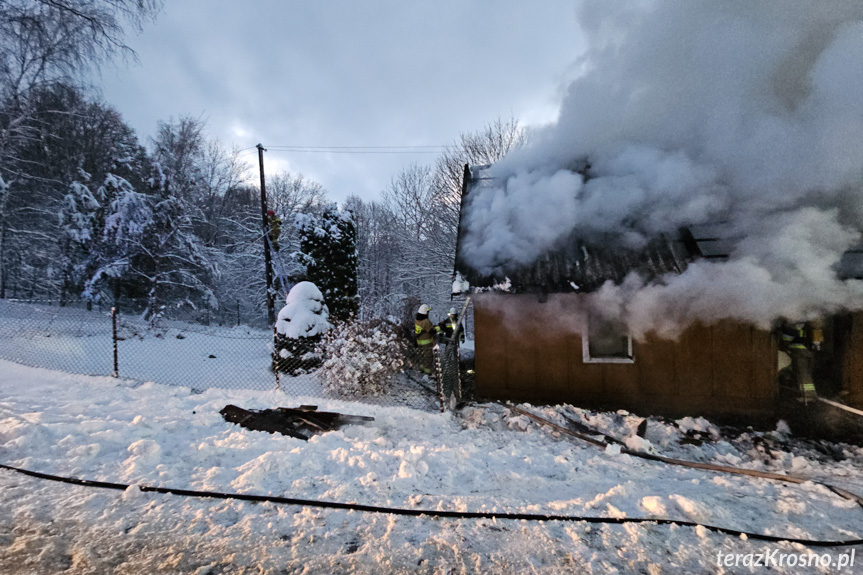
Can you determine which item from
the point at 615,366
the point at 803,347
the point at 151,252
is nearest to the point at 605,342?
the point at 615,366

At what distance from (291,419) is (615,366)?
481 centimetres

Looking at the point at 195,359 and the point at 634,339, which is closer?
the point at 634,339

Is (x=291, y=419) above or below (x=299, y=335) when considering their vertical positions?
below

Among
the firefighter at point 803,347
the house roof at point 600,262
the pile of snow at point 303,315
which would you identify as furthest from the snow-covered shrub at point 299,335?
the firefighter at point 803,347

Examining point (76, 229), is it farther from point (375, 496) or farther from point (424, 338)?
point (375, 496)

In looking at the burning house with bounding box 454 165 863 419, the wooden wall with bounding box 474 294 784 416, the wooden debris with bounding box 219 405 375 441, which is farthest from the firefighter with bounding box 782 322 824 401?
the wooden debris with bounding box 219 405 375 441

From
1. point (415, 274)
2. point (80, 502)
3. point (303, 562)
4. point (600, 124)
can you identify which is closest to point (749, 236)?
point (600, 124)

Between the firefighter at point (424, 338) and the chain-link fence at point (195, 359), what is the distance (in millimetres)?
182

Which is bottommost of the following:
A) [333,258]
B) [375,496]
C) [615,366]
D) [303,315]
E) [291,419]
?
[375,496]

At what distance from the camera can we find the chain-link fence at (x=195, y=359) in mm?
6371

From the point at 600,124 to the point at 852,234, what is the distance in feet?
13.4

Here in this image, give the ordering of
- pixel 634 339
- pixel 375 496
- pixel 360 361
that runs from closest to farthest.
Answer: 1. pixel 375 496
2. pixel 634 339
3. pixel 360 361

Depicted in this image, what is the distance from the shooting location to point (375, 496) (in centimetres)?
303

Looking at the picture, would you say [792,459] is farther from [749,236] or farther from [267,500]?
[267,500]
